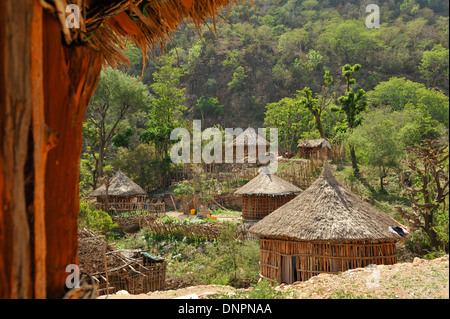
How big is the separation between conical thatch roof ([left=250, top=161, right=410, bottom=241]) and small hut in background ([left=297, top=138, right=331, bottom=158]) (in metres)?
16.1

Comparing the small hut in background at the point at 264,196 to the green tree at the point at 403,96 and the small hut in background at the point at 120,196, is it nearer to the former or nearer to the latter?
the small hut in background at the point at 120,196

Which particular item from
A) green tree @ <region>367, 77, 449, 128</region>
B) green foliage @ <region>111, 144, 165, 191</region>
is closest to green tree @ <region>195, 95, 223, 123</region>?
green tree @ <region>367, 77, 449, 128</region>

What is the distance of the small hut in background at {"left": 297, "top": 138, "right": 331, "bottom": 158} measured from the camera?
83.7 feet

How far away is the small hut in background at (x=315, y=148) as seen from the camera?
2550 cm

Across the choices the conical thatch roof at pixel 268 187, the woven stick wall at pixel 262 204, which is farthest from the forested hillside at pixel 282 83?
the woven stick wall at pixel 262 204

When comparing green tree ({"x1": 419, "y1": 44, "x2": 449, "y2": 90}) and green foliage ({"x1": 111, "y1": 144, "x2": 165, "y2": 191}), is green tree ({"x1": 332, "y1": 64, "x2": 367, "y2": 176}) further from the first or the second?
green tree ({"x1": 419, "y1": 44, "x2": 449, "y2": 90})

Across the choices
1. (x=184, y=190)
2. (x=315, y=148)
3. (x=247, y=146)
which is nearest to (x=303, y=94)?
(x=315, y=148)

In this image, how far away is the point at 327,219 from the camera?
7.91 m

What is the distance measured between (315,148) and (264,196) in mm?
11591

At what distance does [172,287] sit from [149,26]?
9.99 m

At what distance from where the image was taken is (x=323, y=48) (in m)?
48.5

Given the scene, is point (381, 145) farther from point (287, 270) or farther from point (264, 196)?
point (287, 270)

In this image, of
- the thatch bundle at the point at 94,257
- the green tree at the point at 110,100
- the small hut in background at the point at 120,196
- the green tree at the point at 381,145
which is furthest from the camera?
the green tree at the point at 110,100

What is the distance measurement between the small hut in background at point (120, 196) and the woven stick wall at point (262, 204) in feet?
20.7
